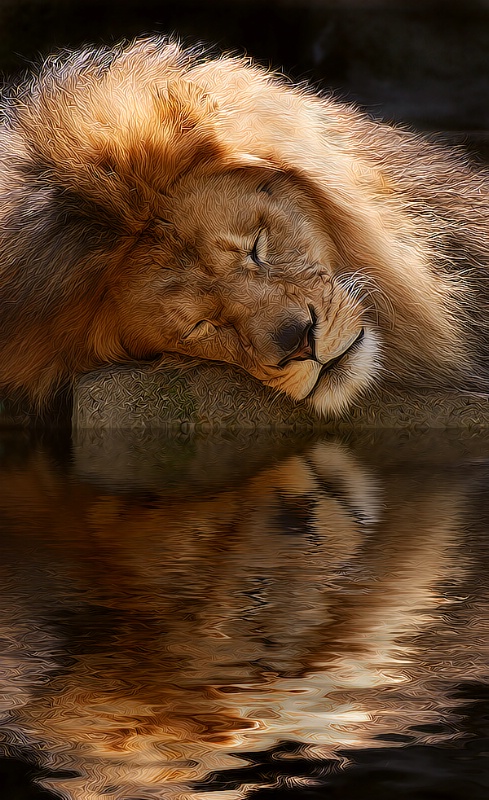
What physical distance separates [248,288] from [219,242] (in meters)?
0.10

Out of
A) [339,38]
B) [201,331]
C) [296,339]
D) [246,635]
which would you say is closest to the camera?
[246,635]

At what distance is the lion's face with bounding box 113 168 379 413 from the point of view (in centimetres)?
193

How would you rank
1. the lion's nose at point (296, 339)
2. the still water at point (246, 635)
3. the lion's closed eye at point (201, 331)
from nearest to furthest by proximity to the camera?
the still water at point (246, 635), the lion's nose at point (296, 339), the lion's closed eye at point (201, 331)

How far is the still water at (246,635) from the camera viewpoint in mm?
565

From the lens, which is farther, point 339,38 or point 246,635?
point 339,38

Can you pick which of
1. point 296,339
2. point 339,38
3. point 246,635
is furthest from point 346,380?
point 339,38

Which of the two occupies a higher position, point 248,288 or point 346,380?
point 248,288

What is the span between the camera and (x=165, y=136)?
1.96 m

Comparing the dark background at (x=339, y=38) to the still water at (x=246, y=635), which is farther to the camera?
the dark background at (x=339, y=38)

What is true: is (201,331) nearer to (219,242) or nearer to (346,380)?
(219,242)

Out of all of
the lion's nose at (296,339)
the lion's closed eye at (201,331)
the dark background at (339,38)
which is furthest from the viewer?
the dark background at (339,38)

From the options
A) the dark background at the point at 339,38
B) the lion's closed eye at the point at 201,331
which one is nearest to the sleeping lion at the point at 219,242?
the lion's closed eye at the point at 201,331

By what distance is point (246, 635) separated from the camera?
83cm

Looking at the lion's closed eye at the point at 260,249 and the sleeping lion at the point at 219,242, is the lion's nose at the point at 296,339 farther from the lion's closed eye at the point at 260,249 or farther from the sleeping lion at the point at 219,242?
the lion's closed eye at the point at 260,249
